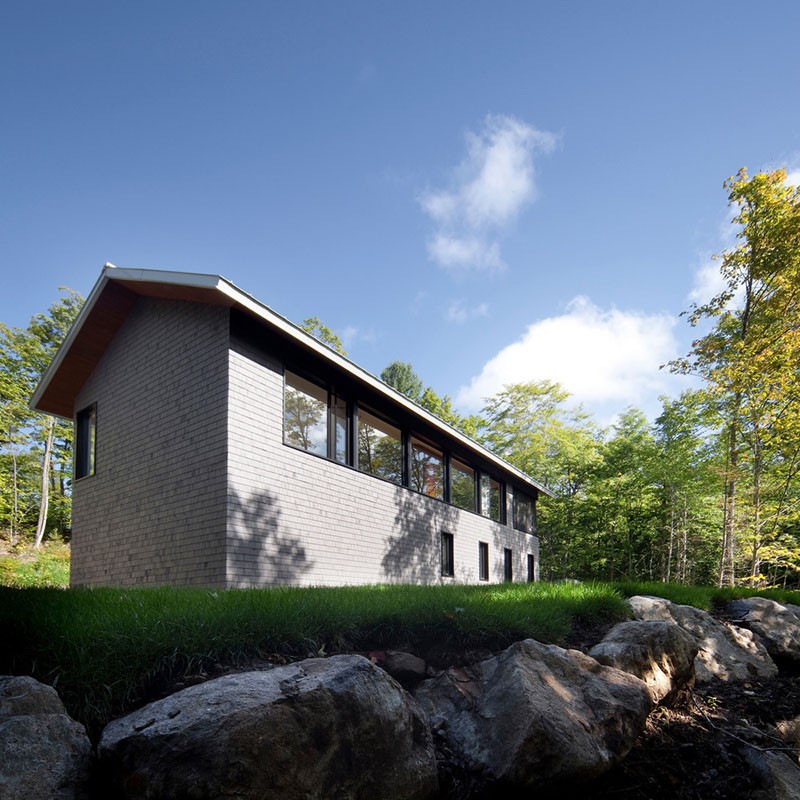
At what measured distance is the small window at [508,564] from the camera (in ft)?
57.3

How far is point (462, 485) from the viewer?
15375 mm

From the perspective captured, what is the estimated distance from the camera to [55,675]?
9.59 feet

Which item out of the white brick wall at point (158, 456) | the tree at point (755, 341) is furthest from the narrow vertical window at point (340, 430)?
the tree at point (755, 341)

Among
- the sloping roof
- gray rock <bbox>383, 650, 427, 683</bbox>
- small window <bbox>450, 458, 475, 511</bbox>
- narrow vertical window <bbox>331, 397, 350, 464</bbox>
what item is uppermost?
the sloping roof

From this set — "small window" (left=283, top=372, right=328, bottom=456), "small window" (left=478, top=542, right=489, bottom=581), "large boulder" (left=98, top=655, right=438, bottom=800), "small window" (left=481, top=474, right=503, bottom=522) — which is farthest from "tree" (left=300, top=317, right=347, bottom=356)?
"large boulder" (left=98, top=655, right=438, bottom=800)

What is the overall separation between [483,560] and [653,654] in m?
11.8

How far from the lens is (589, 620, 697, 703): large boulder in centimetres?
449

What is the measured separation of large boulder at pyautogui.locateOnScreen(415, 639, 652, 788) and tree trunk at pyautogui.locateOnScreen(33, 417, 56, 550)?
83.5 ft

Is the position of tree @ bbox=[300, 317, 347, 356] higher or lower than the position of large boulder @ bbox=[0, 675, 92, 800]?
higher

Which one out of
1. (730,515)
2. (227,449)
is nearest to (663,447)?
(730,515)

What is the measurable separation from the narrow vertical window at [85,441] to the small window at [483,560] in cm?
994

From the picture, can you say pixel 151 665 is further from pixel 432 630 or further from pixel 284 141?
pixel 284 141

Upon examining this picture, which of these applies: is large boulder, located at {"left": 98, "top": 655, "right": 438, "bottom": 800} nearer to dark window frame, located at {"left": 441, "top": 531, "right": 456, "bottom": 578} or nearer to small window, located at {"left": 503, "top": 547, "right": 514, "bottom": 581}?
dark window frame, located at {"left": 441, "top": 531, "right": 456, "bottom": 578}

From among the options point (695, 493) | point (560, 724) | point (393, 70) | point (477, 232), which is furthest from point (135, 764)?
point (695, 493)
